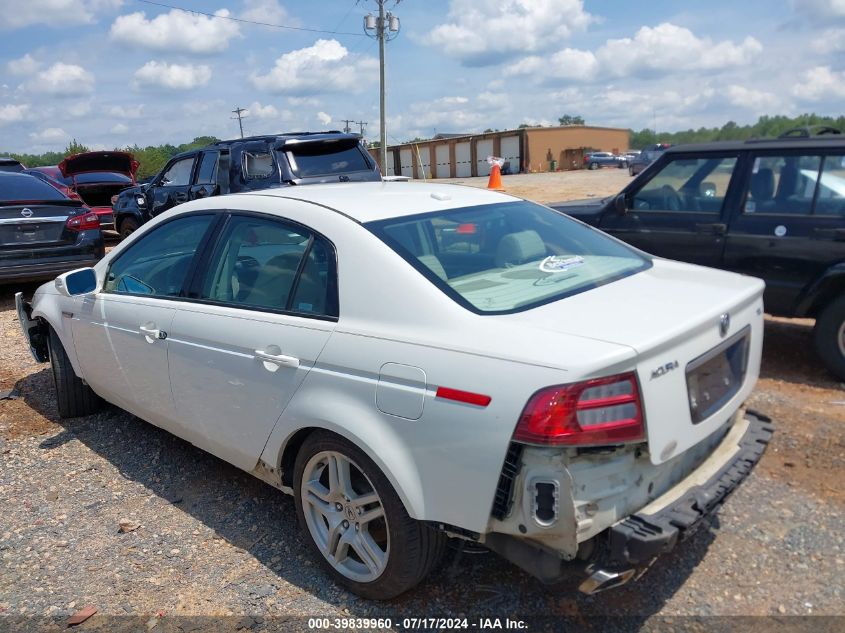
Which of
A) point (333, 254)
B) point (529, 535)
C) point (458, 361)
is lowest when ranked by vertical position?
point (529, 535)

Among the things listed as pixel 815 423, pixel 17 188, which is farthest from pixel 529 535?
pixel 17 188

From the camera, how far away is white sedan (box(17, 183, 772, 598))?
89.0 inches

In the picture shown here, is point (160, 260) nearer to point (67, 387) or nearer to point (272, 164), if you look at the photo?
point (67, 387)

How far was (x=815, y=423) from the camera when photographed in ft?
14.4

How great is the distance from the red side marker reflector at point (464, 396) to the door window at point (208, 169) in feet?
26.1

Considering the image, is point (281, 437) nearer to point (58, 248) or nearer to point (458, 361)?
point (458, 361)

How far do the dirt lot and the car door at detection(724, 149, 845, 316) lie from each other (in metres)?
1.11

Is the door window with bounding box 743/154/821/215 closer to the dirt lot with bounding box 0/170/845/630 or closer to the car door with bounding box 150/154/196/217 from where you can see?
the dirt lot with bounding box 0/170/845/630

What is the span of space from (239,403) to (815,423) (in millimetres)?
3549

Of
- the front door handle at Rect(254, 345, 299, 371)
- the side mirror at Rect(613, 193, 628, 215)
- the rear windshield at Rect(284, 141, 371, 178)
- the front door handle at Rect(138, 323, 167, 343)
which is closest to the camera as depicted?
the front door handle at Rect(254, 345, 299, 371)

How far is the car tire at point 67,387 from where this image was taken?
4.80 metres

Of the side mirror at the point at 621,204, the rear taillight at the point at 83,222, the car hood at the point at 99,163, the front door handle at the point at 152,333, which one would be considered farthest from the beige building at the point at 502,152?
the front door handle at the point at 152,333

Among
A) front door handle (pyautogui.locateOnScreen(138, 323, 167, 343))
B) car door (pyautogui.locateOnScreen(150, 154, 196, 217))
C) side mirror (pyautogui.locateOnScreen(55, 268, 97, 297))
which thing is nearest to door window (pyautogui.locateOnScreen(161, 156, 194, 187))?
car door (pyautogui.locateOnScreen(150, 154, 196, 217))

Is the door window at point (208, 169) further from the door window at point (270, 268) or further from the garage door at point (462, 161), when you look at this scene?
the garage door at point (462, 161)
